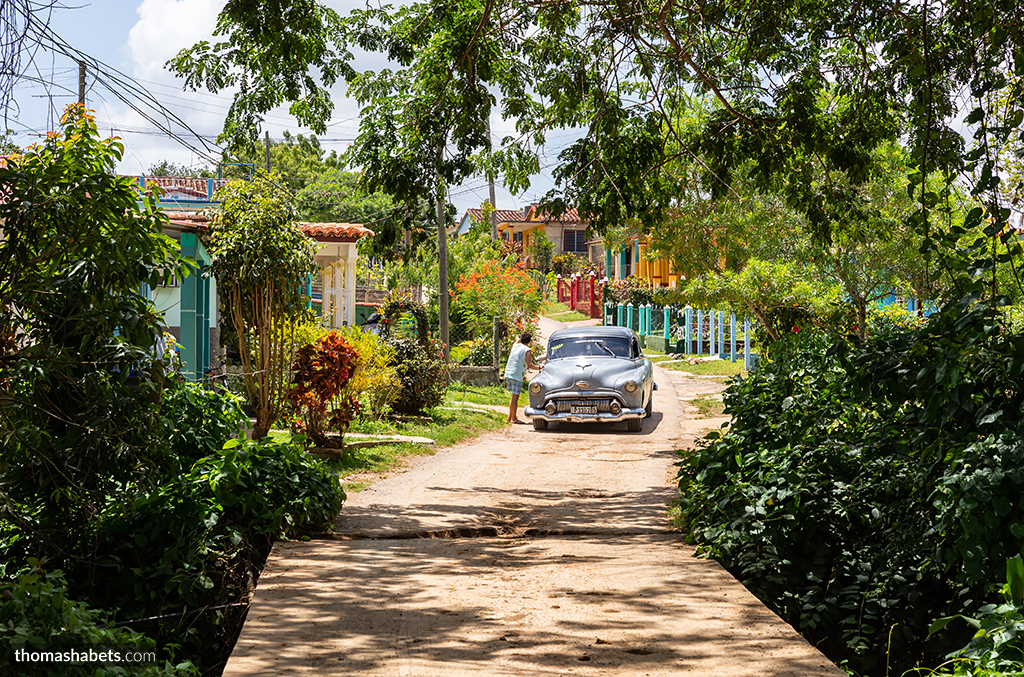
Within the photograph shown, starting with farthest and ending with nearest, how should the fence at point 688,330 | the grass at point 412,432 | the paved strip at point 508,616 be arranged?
1. the fence at point 688,330
2. the grass at point 412,432
3. the paved strip at point 508,616

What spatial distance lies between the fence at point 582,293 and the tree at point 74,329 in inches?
1399

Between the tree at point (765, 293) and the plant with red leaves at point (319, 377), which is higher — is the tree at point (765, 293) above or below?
above

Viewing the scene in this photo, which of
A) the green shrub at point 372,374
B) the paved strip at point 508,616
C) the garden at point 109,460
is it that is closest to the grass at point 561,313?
the green shrub at point 372,374

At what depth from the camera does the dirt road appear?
14.9 feet

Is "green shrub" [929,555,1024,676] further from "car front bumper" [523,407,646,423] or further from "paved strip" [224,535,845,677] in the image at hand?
"car front bumper" [523,407,646,423]

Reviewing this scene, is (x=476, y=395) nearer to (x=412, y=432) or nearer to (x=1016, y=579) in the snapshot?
(x=412, y=432)

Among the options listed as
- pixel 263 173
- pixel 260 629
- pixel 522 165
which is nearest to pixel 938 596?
pixel 260 629

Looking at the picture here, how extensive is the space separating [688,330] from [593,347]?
15091 mm

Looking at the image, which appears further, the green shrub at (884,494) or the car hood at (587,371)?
the car hood at (587,371)

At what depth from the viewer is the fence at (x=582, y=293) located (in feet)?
143

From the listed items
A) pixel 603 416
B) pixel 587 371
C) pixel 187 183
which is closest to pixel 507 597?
pixel 603 416

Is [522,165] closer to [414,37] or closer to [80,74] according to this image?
[414,37]

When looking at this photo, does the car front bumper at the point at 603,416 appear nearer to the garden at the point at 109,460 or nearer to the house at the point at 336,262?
the house at the point at 336,262

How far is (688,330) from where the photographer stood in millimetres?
30625
